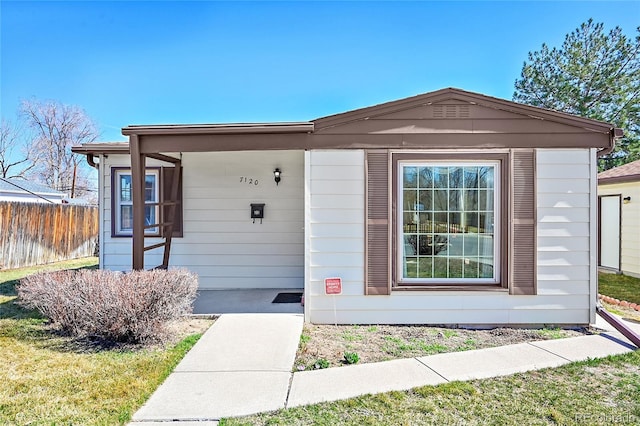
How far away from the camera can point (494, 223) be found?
477 cm

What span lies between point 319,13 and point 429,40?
3.80 meters

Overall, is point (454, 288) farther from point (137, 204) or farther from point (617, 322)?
point (137, 204)

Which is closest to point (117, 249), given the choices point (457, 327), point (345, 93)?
point (457, 327)

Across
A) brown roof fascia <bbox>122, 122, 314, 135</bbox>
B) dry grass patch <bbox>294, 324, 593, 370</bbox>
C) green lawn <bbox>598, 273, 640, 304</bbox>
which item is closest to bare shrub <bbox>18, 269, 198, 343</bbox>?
dry grass patch <bbox>294, 324, 593, 370</bbox>

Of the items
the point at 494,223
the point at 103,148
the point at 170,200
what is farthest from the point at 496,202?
the point at 103,148

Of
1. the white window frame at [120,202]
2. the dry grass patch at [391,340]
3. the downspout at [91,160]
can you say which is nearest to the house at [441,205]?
the dry grass patch at [391,340]

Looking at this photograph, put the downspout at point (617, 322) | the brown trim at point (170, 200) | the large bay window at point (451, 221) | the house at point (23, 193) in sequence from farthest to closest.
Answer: the house at point (23, 193) → the brown trim at point (170, 200) → the large bay window at point (451, 221) → the downspout at point (617, 322)

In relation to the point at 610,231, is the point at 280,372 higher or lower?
lower

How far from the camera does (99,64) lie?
14.1 m

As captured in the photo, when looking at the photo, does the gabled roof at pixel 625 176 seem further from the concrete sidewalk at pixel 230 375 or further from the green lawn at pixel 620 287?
the concrete sidewalk at pixel 230 375

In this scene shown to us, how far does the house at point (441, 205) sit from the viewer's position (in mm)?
4633

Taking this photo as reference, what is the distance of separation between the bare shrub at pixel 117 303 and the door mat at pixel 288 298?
1.73 metres

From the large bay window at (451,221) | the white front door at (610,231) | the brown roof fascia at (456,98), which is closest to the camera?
the brown roof fascia at (456,98)

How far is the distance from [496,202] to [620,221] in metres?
7.12
